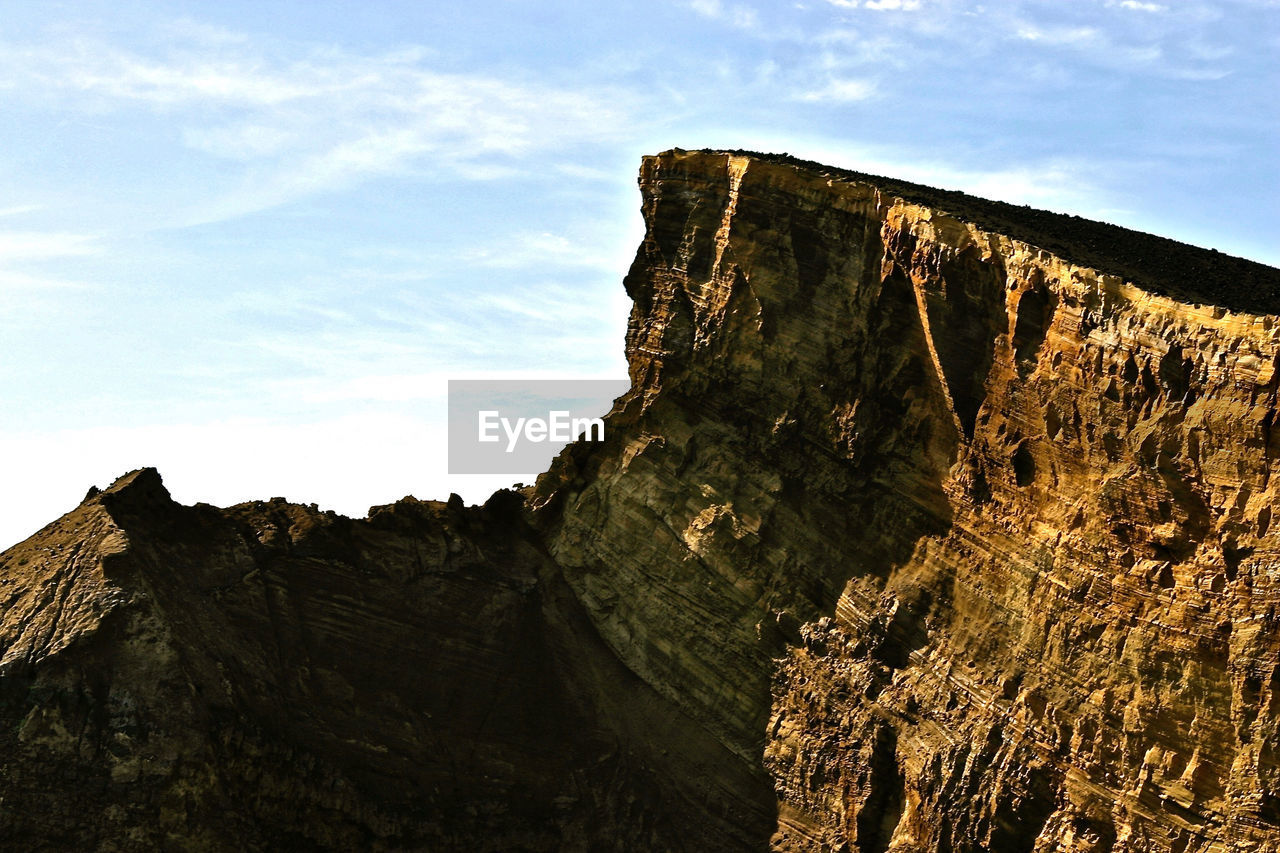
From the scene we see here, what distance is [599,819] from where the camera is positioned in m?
41.0

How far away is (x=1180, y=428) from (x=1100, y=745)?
6.15 m

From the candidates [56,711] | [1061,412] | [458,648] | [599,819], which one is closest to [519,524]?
[458,648]

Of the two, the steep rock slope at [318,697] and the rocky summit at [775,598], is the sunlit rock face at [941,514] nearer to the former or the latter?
the rocky summit at [775,598]

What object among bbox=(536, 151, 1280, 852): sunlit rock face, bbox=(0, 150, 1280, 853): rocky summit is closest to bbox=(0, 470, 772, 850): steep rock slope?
bbox=(0, 150, 1280, 853): rocky summit

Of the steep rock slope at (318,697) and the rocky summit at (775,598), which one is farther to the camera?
the steep rock slope at (318,697)

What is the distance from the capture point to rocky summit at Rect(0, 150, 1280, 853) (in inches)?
1310

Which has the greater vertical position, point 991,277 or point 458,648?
point 991,277

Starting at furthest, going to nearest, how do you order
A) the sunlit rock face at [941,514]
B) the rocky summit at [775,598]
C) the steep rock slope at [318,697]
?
the steep rock slope at [318,697], the rocky summit at [775,598], the sunlit rock face at [941,514]

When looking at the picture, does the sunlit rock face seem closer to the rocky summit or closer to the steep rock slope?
the rocky summit

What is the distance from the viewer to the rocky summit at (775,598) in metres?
33.3

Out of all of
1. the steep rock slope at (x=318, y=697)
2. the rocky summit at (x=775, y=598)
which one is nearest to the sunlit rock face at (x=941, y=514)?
the rocky summit at (x=775, y=598)

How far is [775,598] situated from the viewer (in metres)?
40.3

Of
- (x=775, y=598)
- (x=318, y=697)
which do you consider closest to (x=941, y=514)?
(x=775, y=598)

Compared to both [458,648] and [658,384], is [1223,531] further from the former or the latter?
[458,648]
